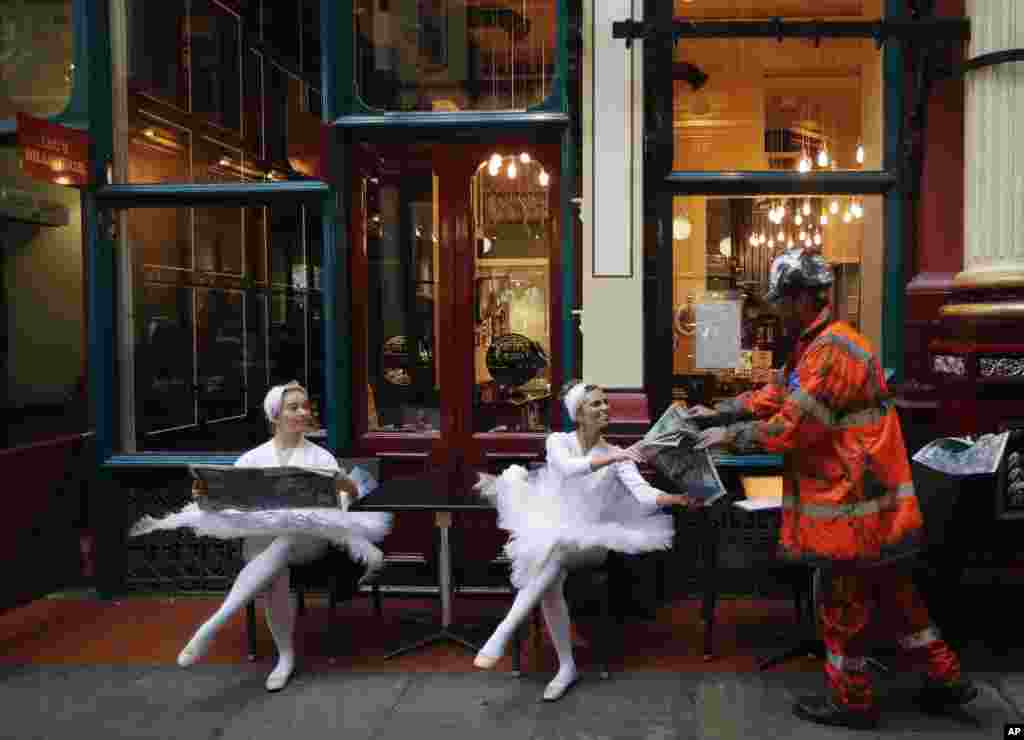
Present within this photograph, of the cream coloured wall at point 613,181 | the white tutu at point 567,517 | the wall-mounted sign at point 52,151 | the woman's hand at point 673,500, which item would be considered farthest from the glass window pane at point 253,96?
the woman's hand at point 673,500

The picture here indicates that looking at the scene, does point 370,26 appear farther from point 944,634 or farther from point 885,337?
point 944,634

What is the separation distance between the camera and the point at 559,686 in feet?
16.4

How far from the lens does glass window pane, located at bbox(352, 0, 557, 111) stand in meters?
6.75

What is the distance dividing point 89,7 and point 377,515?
13.3 ft

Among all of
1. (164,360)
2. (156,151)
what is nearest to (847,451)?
(164,360)

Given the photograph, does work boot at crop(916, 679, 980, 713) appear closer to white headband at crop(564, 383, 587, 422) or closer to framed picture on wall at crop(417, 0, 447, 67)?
white headband at crop(564, 383, 587, 422)

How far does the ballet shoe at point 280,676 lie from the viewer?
518cm

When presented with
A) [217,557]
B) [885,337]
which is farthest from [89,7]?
[885,337]

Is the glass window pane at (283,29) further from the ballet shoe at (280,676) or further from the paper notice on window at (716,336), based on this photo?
the ballet shoe at (280,676)

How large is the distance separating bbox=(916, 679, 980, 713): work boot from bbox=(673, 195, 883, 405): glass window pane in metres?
2.57

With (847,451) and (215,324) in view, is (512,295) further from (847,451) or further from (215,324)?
(847,451)

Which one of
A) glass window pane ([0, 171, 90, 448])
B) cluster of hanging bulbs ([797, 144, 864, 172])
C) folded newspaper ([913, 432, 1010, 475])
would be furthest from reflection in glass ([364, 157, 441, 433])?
folded newspaper ([913, 432, 1010, 475])

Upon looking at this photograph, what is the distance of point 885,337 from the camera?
6.57 metres

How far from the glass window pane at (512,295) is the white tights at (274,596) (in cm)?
195
